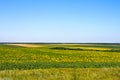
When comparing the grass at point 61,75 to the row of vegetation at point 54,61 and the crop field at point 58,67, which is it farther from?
the row of vegetation at point 54,61

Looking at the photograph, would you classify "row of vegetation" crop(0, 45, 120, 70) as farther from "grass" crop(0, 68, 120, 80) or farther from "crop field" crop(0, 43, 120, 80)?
"grass" crop(0, 68, 120, 80)

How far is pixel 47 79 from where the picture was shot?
16.5m

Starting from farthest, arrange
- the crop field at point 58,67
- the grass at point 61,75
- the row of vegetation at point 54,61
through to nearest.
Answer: the row of vegetation at point 54,61 → the crop field at point 58,67 → the grass at point 61,75

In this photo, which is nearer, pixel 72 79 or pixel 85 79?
pixel 72 79

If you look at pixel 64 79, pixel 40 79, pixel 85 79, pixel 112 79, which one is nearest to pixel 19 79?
pixel 40 79

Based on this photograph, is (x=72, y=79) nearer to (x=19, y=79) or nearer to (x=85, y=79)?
(x=85, y=79)

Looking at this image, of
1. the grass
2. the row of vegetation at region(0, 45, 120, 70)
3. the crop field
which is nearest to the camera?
the grass

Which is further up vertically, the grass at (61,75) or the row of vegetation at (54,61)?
the grass at (61,75)

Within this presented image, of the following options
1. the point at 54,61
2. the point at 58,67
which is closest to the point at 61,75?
the point at 58,67

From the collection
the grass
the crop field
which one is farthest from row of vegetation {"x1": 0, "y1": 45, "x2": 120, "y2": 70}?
the grass

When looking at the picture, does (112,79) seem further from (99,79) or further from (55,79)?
(55,79)

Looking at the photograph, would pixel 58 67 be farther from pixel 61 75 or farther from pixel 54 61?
pixel 61 75

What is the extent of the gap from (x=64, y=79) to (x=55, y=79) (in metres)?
0.79

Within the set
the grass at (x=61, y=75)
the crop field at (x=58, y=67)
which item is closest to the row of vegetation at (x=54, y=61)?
the crop field at (x=58, y=67)
